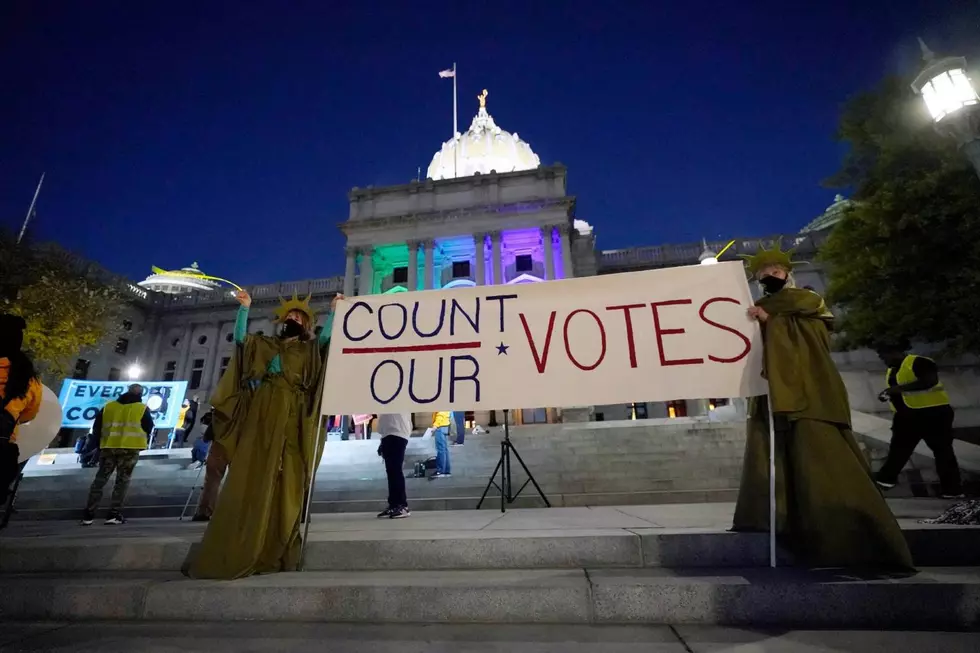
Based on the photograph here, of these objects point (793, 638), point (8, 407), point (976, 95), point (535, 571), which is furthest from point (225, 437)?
point (976, 95)

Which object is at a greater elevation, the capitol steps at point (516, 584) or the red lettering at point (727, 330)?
the red lettering at point (727, 330)

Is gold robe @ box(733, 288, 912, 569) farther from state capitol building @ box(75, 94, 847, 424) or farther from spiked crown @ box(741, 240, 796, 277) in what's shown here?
state capitol building @ box(75, 94, 847, 424)

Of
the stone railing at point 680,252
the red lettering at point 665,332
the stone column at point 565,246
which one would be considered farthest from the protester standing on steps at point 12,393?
the stone railing at point 680,252

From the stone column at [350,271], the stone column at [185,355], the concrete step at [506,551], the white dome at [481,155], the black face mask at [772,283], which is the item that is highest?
the white dome at [481,155]

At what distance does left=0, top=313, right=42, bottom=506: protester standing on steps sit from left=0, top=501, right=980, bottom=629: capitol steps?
729 mm

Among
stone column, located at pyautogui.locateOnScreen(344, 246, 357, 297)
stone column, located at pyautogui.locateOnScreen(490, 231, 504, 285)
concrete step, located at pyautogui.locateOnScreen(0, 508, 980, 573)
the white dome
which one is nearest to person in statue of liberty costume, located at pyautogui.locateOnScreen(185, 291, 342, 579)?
concrete step, located at pyautogui.locateOnScreen(0, 508, 980, 573)

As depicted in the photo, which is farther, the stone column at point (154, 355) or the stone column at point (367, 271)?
the stone column at point (154, 355)

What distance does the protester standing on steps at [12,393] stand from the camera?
108 inches

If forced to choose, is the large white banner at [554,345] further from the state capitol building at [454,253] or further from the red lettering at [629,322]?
the state capitol building at [454,253]

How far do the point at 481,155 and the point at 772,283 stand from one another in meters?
39.6

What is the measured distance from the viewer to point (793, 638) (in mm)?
1969

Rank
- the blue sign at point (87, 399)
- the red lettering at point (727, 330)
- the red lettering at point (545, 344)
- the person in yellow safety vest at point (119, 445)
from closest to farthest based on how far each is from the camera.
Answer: the red lettering at point (727, 330)
the red lettering at point (545, 344)
the person in yellow safety vest at point (119, 445)
the blue sign at point (87, 399)

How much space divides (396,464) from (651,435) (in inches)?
311

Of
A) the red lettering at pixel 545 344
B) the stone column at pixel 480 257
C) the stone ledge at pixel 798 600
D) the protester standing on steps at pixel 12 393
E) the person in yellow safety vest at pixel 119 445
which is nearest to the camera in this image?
the stone ledge at pixel 798 600
